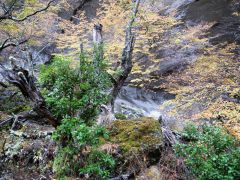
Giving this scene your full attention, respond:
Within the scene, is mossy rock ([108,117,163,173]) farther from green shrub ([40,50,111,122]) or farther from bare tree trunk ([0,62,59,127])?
bare tree trunk ([0,62,59,127])

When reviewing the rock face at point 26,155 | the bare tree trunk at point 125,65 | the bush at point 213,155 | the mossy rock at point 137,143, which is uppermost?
the bare tree trunk at point 125,65

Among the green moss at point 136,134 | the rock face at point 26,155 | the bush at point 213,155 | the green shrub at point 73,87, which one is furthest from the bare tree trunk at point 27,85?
the bush at point 213,155

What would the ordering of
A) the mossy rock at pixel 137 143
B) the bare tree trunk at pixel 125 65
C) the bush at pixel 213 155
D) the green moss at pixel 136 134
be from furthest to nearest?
the bare tree trunk at pixel 125 65
the green moss at pixel 136 134
the mossy rock at pixel 137 143
the bush at pixel 213 155

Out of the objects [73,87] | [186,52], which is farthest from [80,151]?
[186,52]

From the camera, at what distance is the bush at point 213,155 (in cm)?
380

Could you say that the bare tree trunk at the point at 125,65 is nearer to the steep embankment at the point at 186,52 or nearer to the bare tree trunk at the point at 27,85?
the steep embankment at the point at 186,52

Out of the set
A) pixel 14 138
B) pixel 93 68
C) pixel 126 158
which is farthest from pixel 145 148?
pixel 14 138

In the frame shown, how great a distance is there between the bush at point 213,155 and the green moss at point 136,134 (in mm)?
1014

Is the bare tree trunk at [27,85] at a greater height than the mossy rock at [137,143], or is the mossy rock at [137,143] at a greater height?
the bare tree trunk at [27,85]

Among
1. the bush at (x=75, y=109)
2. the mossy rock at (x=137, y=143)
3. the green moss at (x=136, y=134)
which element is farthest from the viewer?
the green moss at (x=136, y=134)

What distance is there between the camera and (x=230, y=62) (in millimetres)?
10078

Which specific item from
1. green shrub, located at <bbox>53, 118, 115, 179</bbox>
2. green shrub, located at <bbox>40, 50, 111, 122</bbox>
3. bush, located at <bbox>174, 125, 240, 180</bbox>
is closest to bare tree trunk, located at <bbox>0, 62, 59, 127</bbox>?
green shrub, located at <bbox>40, 50, 111, 122</bbox>

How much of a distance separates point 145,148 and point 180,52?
9855mm

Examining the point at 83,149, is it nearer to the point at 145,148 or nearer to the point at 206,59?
the point at 145,148
